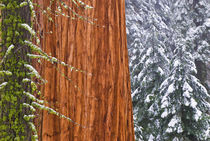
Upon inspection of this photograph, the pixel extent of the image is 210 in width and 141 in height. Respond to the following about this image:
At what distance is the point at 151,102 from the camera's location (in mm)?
8914

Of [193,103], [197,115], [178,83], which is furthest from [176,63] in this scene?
[197,115]

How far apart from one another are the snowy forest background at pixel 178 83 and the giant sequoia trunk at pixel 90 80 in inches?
218

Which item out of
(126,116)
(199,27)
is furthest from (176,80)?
(126,116)

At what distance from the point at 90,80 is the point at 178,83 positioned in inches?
244

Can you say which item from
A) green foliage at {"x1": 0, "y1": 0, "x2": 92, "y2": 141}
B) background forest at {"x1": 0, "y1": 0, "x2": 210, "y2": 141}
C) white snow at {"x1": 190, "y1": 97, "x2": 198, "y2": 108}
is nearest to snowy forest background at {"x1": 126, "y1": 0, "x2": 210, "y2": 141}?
white snow at {"x1": 190, "y1": 97, "x2": 198, "y2": 108}

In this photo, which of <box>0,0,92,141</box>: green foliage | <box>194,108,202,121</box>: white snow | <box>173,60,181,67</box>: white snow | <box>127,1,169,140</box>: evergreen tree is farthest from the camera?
<box>127,1,169,140</box>: evergreen tree

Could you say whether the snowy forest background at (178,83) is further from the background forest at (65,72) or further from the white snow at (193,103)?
the background forest at (65,72)

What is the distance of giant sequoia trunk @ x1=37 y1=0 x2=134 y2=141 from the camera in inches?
69.9

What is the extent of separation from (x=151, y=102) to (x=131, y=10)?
27.0ft

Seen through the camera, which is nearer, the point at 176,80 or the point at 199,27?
the point at 176,80

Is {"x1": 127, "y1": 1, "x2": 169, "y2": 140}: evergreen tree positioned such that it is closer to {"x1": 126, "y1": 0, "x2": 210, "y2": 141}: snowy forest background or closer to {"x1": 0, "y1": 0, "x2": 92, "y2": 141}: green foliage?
{"x1": 126, "y1": 0, "x2": 210, "y2": 141}: snowy forest background

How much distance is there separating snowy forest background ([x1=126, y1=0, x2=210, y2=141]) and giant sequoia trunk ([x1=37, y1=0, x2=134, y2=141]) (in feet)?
18.2

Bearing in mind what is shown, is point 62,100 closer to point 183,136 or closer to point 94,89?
point 94,89

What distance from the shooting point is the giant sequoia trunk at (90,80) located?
Answer: 5.83 feet
